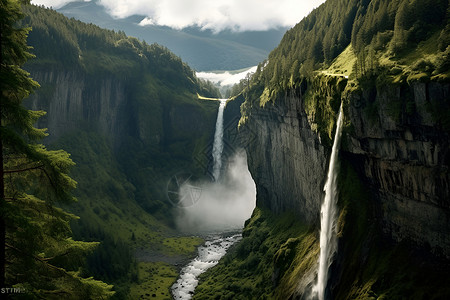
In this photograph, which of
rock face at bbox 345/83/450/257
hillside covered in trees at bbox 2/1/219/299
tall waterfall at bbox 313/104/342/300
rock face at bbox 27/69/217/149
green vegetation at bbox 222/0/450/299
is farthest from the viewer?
rock face at bbox 27/69/217/149

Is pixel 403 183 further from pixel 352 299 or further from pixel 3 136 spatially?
pixel 3 136

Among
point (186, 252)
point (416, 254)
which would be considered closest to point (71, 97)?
point (186, 252)

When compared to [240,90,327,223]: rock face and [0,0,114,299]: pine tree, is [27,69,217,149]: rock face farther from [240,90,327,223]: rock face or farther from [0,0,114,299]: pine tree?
[0,0,114,299]: pine tree

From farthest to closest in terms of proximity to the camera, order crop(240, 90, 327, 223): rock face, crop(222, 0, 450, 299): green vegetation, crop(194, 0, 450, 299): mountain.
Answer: crop(240, 90, 327, 223): rock face → crop(222, 0, 450, 299): green vegetation → crop(194, 0, 450, 299): mountain

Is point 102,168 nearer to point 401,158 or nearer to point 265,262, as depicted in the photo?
point 265,262

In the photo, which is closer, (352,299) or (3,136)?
(3,136)

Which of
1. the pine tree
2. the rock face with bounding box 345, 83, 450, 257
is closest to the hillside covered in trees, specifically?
the pine tree
